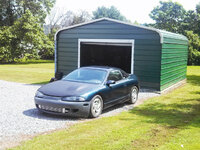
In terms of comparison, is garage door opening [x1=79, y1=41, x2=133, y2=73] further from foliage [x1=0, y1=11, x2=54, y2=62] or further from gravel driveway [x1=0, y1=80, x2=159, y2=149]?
foliage [x1=0, y1=11, x2=54, y2=62]

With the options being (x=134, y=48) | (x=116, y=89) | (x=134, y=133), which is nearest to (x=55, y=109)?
(x=116, y=89)

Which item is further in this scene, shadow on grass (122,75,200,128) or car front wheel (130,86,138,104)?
car front wheel (130,86,138,104)

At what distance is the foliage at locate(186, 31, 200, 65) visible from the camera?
33.7 m

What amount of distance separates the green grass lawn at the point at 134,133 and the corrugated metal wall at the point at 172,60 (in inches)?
166

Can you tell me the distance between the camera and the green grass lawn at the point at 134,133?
16.8 feet

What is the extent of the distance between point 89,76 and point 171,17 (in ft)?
112

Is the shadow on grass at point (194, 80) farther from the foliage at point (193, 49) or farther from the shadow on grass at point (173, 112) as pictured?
the foliage at point (193, 49)

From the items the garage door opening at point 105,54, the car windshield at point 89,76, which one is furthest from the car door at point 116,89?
the garage door opening at point 105,54

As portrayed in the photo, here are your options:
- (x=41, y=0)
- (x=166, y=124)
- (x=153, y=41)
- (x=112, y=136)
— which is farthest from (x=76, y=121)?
(x=41, y=0)

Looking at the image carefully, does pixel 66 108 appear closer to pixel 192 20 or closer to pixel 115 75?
pixel 115 75

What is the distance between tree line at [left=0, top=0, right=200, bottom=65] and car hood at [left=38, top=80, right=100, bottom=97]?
2562 centimetres

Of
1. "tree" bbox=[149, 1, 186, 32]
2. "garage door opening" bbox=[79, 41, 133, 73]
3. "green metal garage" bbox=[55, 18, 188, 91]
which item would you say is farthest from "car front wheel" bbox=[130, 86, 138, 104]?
"tree" bbox=[149, 1, 186, 32]

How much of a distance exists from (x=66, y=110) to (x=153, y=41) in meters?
6.63

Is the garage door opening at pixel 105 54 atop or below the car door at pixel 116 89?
atop
